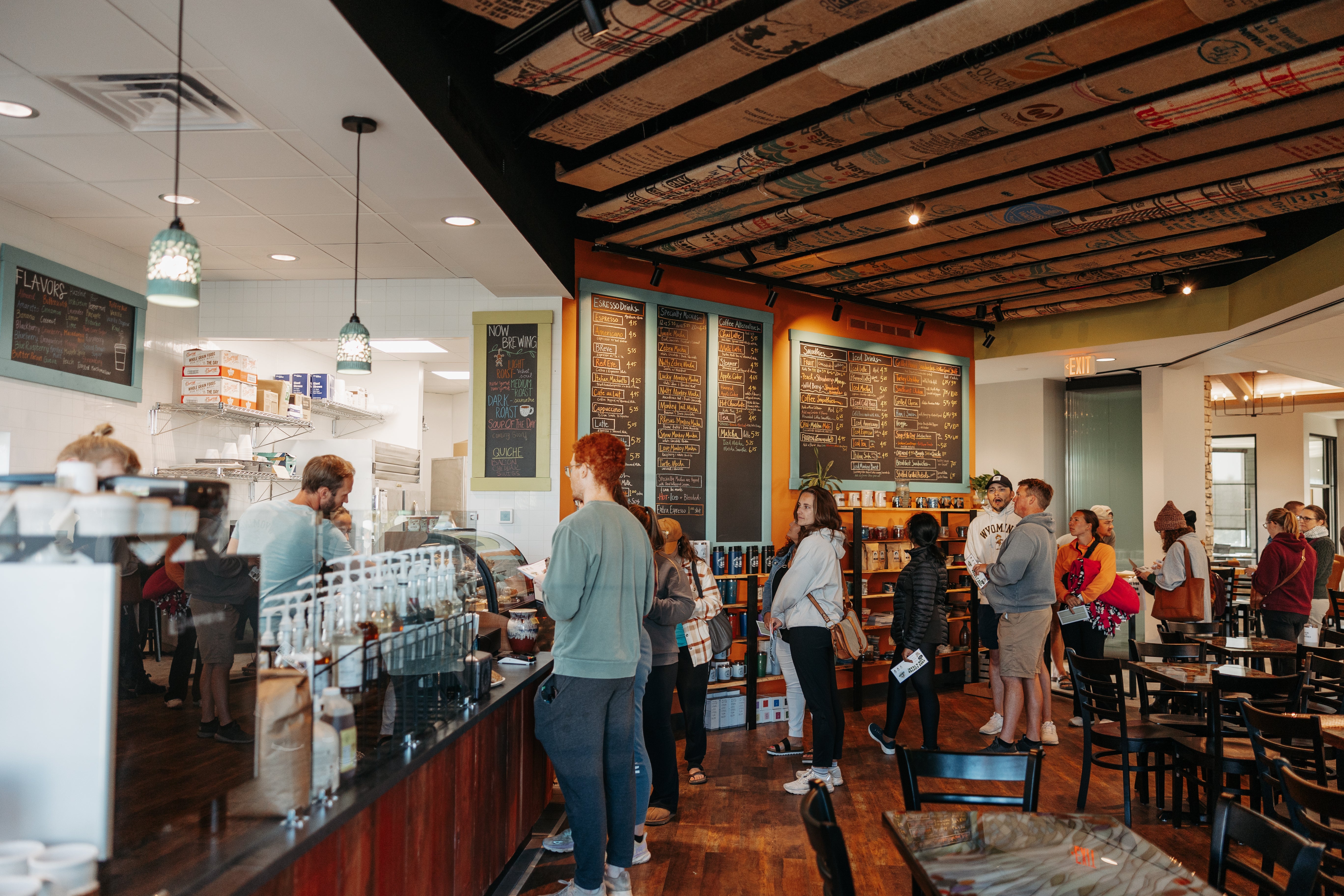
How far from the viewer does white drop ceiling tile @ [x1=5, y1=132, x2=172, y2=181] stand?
3855 mm

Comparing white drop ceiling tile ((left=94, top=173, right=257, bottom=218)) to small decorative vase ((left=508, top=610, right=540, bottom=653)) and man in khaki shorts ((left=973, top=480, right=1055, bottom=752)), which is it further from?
man in khaki shorts ((left=973, top=480, right=1055, bottom=752))

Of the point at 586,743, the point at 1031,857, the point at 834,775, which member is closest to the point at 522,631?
the point at 586,743

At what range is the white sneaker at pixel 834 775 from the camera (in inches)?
187

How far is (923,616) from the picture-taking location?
5.12m

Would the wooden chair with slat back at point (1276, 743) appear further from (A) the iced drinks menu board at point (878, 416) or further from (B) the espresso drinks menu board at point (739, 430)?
(A) the iced drinks menu board at point (878, 416)

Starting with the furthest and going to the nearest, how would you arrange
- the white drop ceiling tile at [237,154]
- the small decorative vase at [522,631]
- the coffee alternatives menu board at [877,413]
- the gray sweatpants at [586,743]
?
the coffee alternatives menu board at [877,413]
the small decorative vase at [522,631]
the white drop ceiling tile at [237,154]
the gray sweatpants at [586,743]

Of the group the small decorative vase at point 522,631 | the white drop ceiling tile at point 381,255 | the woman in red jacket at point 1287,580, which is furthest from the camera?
the woman in red jacket at point 1287,580

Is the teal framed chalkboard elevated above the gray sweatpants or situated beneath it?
elevated above

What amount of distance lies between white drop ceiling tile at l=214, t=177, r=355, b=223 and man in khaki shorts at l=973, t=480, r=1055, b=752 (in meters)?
4.36

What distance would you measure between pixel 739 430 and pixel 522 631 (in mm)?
3243

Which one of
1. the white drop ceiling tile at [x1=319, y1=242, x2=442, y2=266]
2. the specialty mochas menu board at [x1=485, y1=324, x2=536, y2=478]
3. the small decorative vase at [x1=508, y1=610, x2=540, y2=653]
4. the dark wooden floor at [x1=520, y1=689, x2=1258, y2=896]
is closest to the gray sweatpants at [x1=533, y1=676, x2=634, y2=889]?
the dark wooden floor at [x1=520, y1=689, x2=1258, y2=896]

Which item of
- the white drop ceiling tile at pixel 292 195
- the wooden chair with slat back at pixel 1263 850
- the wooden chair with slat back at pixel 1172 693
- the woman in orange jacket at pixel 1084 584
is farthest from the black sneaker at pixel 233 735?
the woman in orange jacket at pixel 1084 584

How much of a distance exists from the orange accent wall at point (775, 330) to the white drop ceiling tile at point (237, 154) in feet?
6.90

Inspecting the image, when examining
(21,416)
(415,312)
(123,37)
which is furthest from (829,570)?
(21,416)
